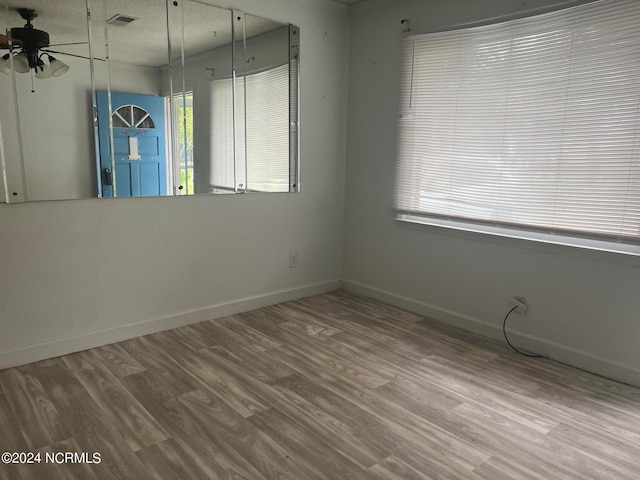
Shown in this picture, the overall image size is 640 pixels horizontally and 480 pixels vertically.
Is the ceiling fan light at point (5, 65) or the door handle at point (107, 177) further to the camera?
the door handle at point (107, 177)

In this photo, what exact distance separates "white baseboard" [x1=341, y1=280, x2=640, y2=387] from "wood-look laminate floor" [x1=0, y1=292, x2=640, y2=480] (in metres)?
0.07

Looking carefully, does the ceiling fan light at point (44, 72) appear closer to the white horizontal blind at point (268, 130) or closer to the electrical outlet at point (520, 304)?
the white horizontal blind at point (268, 130)

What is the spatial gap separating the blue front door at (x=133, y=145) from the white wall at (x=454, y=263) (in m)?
1.69

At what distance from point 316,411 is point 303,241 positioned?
1.90 metres

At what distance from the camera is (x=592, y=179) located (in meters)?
2.63

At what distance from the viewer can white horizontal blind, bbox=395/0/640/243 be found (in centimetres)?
251

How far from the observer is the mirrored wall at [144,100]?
8.29ft

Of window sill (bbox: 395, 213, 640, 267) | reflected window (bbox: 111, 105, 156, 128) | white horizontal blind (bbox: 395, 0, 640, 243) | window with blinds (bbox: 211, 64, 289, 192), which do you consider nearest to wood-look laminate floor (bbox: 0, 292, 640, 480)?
window sill (bbox: 395, 213, 640, 267)

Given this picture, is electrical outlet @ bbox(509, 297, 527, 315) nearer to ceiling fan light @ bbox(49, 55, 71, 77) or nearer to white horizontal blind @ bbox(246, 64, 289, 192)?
white horizontal blind @ bbox(246, 64, 289, 192)

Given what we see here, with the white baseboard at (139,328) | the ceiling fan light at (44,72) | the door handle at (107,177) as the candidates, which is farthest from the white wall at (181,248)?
the ceiling fan light at (44,72)

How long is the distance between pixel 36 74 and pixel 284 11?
72.0 inches

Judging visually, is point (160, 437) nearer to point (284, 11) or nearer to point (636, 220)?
point (636, 220)

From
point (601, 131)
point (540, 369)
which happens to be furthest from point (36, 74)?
point (540, 369)

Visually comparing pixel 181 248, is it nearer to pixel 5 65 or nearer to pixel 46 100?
pixel 46 100
